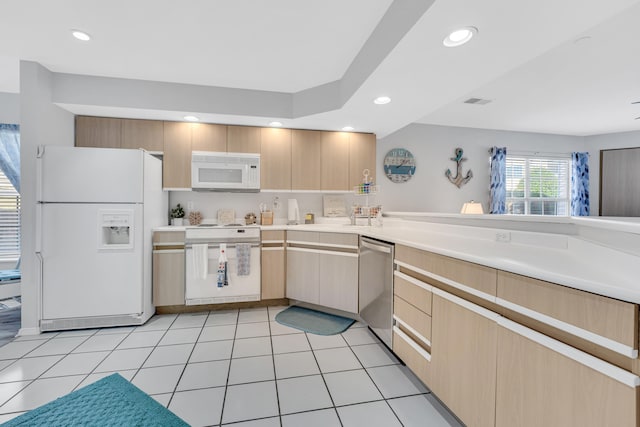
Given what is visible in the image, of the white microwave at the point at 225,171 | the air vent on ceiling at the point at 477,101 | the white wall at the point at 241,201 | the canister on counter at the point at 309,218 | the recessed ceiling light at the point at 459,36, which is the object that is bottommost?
the canister on counter at the point at 309,218

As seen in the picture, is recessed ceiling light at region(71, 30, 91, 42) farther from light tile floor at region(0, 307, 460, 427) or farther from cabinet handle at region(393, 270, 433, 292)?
cabinet handle at region(393, 270, 433, 292)

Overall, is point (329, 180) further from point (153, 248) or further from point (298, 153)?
point (153, 248)

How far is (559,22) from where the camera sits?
1.59 m

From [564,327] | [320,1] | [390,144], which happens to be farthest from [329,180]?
[564,327]

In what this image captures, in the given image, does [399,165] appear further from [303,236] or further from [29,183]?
[29,183]

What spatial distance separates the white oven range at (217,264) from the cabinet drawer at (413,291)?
1.76 metres

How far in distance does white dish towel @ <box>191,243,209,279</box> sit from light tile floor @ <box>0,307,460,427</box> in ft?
1.74

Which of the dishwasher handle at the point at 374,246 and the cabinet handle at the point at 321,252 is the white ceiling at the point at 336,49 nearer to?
the dishwasher handle at the point at 374,246

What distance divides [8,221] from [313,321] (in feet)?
14.4

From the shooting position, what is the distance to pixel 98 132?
3248 mm

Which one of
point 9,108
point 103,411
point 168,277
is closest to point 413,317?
point 103,411

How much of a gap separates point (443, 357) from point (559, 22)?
6.56 feet

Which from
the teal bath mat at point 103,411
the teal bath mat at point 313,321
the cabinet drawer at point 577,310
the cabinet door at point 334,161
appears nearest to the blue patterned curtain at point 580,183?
the cabinet door at point 334,161

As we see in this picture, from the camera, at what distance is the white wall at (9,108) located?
11.9 ft
